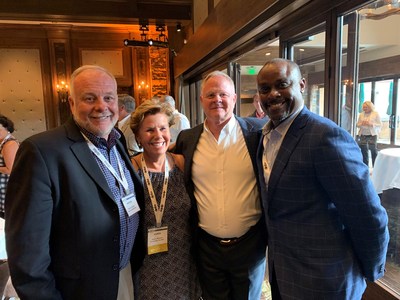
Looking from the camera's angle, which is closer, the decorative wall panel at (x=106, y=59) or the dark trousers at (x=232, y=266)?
the dark trousers at (x=232, y=266)

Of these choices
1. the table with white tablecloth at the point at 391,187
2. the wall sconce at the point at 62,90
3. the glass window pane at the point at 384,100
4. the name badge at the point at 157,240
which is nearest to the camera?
the name badge at the point at 157,240

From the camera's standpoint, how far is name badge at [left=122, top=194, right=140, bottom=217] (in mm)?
1333

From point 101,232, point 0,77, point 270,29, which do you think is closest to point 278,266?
point 101,232

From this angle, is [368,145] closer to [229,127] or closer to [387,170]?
[387,170]

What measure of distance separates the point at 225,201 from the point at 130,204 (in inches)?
20.9

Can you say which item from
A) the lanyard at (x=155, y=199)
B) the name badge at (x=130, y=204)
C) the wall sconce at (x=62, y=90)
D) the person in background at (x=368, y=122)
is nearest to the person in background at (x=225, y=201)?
the lanyard at (x=155, y=199)

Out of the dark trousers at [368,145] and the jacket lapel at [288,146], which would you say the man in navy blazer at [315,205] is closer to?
the jacket lapel at [288,146]

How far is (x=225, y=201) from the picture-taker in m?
1.63

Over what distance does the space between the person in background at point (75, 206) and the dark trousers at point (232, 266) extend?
49 cm

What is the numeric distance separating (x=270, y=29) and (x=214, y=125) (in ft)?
4.72

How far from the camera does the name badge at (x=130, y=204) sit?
133 cm

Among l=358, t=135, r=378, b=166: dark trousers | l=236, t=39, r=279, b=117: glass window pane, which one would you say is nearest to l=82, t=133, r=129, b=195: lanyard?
l=358, t=135, r=378, b=166: dark trousers

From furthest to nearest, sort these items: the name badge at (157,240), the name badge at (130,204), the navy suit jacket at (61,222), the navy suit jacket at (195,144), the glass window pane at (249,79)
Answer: the glass window pane at (249,79) → the navy suit jacket at (195,144) → the name badge at (157,240) → the name badge at (130,204) → the navy suit jacket at (61,222)

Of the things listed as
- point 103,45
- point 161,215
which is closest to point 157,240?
point 161,215
